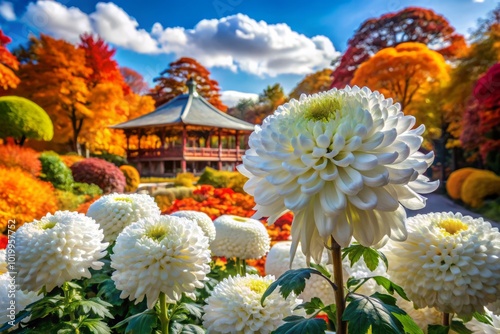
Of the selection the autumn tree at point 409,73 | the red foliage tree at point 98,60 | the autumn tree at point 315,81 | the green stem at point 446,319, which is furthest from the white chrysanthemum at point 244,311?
the autumn tree at point 315,81

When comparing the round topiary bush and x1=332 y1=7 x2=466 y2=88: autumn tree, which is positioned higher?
x1=332 y1=7 x2=466 y2=88: autumn tree

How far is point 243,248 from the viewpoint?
163cm

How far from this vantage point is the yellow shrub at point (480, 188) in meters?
9.25

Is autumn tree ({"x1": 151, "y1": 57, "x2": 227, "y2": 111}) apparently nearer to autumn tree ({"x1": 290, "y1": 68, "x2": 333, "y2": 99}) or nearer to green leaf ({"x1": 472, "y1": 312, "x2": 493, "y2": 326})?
autumn tree ({"x1": 290, "y1": 68, "x2": 333, "y2": 99})

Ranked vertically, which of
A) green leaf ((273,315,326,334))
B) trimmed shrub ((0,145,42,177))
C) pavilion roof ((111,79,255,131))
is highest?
pavilion roof ((111,79,255,131))

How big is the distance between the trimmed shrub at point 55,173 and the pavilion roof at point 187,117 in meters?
7.01

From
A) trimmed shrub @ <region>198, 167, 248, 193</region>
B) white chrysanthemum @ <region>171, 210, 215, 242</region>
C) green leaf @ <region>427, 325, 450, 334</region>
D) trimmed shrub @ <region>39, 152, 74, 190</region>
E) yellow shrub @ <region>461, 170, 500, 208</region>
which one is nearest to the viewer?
green leaf @ <region>427, 325, 450, 334</region>

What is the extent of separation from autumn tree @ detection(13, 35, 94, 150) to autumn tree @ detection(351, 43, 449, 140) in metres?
10.4

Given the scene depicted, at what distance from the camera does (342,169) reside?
26.0 inches

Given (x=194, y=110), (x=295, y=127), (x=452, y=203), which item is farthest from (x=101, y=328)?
(x=194, y=110)

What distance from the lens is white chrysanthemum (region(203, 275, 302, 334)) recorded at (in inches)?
36.5

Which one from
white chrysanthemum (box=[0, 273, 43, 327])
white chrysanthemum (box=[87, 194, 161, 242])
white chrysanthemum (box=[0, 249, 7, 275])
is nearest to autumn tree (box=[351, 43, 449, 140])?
white chrysanthemum (box=[87, 194, 161, 242])

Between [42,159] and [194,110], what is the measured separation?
9600 mm

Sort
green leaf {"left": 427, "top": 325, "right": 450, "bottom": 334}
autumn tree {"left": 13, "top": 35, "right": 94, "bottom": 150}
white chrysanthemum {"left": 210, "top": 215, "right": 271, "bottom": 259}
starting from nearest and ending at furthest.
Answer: green leaf {"left": 427, "top": 325, "right": 450, "bottom": 334}
white chrysanthemum {"left": 210, "top": 215, "right": 271, "bottom": 259}
autumn tree {"left": 13, "top": 35, "right": 94, "bottom": 150}
